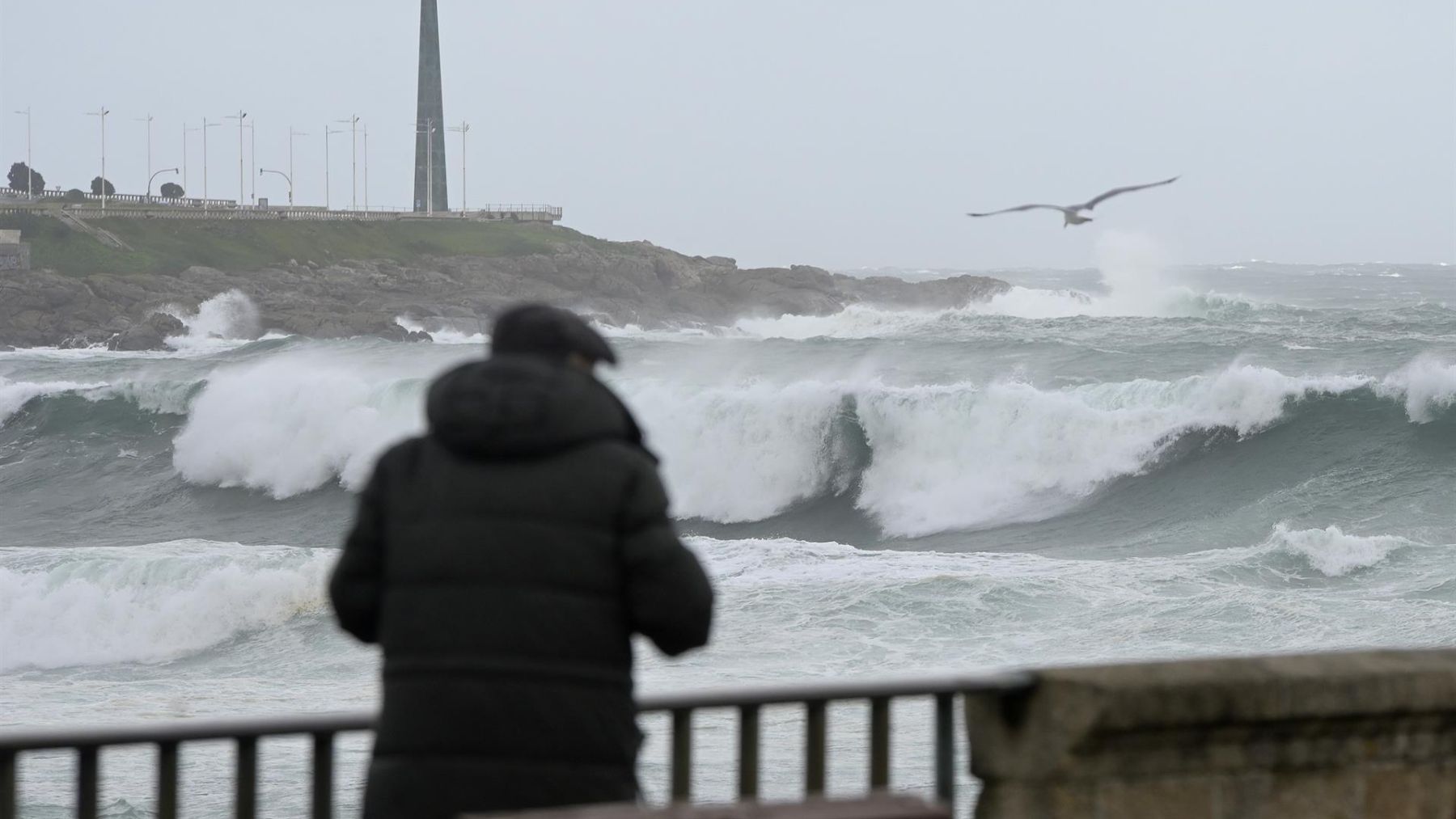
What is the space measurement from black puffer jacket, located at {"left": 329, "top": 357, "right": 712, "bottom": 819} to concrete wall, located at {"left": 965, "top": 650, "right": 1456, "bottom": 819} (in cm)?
73

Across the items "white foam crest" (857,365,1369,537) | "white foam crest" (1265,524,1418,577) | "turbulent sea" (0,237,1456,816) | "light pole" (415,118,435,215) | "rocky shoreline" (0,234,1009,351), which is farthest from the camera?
"light pole" (415,118,435,215)

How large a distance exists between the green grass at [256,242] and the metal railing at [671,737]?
234 ft

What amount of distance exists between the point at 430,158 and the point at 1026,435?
8339 centimetres

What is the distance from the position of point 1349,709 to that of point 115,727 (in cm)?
214

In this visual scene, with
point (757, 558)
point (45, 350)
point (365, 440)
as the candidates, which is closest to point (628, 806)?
point (757, 558)

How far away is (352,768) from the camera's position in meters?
9.37

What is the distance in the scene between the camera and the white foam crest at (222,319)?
214ft

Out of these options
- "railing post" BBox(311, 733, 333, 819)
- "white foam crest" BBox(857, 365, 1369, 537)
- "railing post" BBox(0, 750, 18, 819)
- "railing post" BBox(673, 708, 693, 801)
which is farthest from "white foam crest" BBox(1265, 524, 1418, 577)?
"railing post" BBox(0, 750, 18, 819)

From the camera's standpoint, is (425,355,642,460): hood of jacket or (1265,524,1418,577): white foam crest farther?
(1265,524,1418,577): white foam crest

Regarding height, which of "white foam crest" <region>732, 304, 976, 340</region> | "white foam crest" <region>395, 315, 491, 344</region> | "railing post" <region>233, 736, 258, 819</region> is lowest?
"white foam crest" <region>395, 315, 491, 344</region>

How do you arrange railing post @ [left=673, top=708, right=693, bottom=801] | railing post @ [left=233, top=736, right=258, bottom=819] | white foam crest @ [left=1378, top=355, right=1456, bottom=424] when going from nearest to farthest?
1. railing post @ [left=233, top=736, right=258, bottom=819]
2. railing post @ [left=673, top=708, right=693, bottom=801]
3. white foam crest @ [left=1378, top=355, right=1456, bottom=424]

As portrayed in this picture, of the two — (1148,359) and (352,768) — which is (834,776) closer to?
(352,768)

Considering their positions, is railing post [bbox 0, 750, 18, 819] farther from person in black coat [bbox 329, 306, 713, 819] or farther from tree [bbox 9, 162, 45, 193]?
tree [bbox 9, 162, 45, 193]

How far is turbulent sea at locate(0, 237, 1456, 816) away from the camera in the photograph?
12.7 metres
